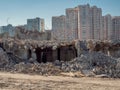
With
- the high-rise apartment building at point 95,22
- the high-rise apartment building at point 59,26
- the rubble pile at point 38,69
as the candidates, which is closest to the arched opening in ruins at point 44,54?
the rubble pile at point 38,69

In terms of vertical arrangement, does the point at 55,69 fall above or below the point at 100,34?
below

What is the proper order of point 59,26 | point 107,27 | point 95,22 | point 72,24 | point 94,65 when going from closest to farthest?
point 94,65 → point 95,22 → point 107,27 → point 72,24 → point 59,26

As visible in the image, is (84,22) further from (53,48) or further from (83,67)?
(83,67)

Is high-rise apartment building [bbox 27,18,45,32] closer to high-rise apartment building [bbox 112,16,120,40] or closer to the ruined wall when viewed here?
high-rise apartment building [bbox 112,16,120,40]

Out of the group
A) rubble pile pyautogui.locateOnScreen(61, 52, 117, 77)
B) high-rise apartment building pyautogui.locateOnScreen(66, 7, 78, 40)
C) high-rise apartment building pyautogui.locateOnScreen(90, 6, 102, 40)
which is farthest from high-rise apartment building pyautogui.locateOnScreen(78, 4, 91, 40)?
rubble pile pyautogui.locateOnScreen(61, 52, 117, 77)

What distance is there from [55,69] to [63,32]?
86.3 feet

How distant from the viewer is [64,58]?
73.7 feet

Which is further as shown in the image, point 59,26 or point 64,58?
point 59,26

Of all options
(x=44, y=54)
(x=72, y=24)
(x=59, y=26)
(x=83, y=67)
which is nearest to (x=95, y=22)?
(x=72, y=24)

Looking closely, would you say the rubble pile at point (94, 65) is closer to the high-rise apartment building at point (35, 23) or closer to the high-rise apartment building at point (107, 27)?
the high-rise apartment building at point (107, 27)

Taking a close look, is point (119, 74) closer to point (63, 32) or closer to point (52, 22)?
point (63, 32)

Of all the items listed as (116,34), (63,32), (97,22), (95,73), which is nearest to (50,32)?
(63,32)

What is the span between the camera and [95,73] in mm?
15102

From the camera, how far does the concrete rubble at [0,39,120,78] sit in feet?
52.4
